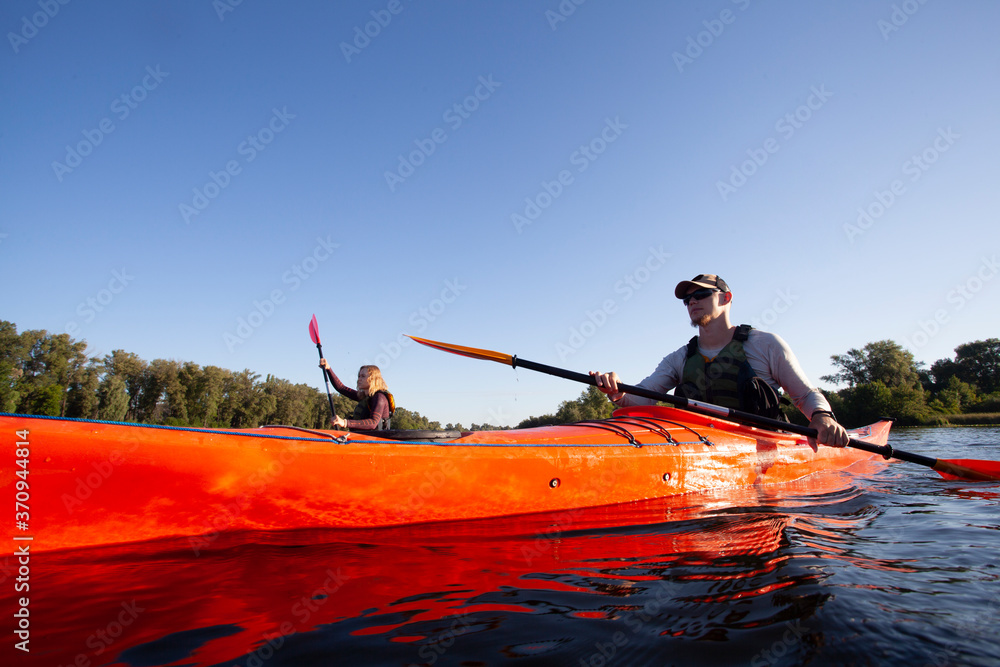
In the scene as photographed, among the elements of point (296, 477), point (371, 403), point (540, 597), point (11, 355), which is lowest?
point (540, 597)

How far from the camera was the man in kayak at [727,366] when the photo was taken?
15.2ft

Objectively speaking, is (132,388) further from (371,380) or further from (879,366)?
(879,366)

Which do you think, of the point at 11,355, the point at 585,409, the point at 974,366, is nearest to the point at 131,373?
the point at 11,355

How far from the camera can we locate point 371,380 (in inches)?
216

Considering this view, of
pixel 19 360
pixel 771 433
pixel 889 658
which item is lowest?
pixel 889 658

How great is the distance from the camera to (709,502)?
13.4 ft

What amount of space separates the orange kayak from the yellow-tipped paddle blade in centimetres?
85

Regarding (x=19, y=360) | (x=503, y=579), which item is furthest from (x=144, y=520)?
(x=19, y=360)

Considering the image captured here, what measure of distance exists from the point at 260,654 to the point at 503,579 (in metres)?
1.06

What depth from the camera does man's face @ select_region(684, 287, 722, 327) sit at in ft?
16.1

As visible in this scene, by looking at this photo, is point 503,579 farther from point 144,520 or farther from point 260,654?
point 144,520

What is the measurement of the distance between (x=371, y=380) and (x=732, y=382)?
3.70m

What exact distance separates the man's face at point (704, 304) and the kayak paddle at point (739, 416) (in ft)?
2.81

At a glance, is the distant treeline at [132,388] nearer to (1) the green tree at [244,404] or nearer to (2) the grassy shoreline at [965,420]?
(1) the green tree at [244,404]
